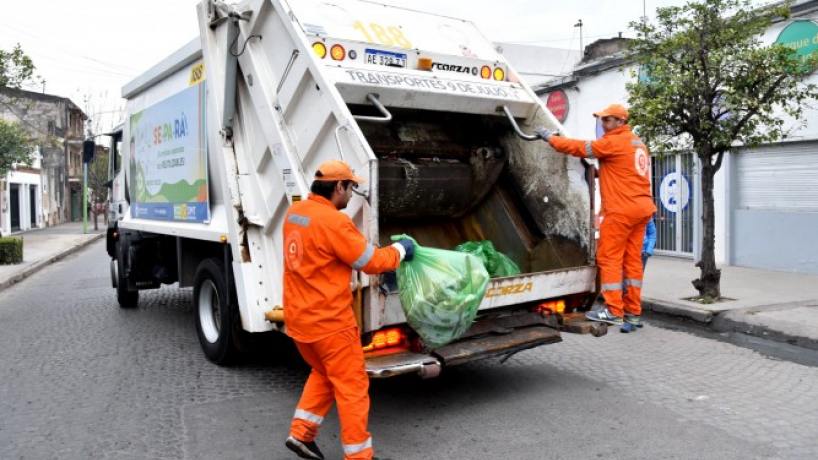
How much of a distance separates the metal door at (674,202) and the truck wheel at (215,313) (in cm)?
808

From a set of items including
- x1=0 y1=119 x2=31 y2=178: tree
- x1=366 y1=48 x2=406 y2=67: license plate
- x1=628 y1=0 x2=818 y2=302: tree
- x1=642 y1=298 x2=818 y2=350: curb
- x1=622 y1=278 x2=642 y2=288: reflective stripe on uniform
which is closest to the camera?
x1=366 y1=48 x2=406 y2=67: license plate

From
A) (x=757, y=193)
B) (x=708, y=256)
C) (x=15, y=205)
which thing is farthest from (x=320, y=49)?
(x=15, y=205)

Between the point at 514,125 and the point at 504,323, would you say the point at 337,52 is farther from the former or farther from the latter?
the point at 504,323

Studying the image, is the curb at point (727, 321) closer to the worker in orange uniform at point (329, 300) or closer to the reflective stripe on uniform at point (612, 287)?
the reflective stripe on uniform at point (612, 287)

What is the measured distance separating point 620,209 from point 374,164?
7.07 feet

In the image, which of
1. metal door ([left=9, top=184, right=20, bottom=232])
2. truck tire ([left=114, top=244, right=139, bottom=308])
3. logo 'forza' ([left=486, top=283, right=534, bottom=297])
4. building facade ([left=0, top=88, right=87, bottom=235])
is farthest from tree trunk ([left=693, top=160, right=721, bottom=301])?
metal door ([left=9, top=184, right=20, bottom=232])

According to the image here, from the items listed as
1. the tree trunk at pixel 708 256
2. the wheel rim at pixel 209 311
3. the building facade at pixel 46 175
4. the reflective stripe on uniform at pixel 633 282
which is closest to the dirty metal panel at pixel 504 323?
the reflective stripe on uniform at pixel 633 282

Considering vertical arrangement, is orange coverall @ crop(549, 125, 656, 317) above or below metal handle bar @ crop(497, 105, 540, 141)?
below

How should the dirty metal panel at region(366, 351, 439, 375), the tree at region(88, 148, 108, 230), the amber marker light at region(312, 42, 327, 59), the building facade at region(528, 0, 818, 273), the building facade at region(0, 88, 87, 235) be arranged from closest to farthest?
the dirty metal panel at region(366, 351, 439, 375) < the amber marker light at region(312, 42, 327, 59) < the building facade at region(528, 0, 818, 273) < the building facade at region(0, 88, 87, 235) < the tree at region(88, 148, 108, 230)

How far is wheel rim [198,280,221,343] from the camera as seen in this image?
551cm

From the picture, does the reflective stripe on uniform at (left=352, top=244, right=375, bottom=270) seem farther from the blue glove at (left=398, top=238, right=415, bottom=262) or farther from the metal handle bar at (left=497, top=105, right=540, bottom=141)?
the metal handle bar at (left=497, top=105, right=540, bottom=141)

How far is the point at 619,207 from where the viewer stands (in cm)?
496

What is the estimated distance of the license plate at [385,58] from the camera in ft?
14.9

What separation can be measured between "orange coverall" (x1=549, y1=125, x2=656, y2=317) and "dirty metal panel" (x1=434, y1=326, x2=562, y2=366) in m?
0.67
